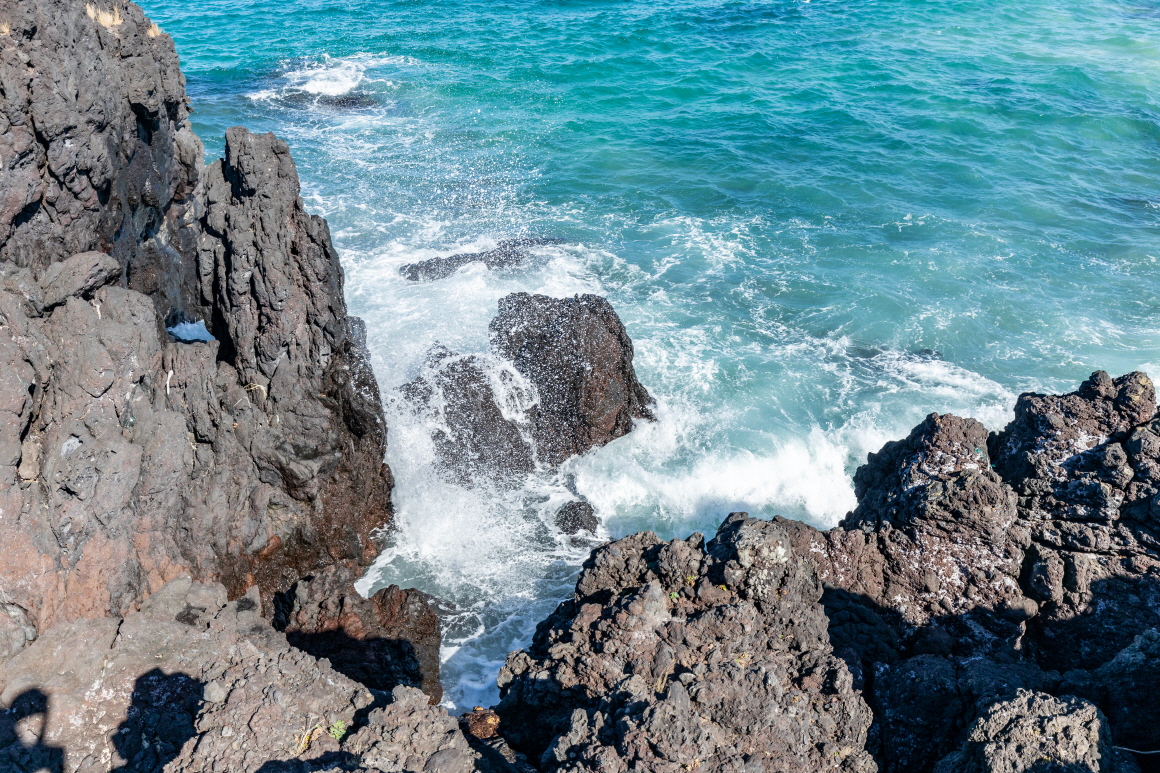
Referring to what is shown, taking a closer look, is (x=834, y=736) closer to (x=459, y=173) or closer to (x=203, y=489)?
(x=203, y=489)

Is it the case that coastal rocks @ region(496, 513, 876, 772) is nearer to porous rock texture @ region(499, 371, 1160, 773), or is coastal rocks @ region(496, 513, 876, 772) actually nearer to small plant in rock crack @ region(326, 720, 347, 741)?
porous rock texture @ region(499, 371, 1160, 773)

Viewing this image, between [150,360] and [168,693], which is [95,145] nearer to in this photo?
[150,360]

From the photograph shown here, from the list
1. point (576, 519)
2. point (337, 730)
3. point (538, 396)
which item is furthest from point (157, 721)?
point (538, 396)

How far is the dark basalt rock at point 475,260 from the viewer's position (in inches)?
973

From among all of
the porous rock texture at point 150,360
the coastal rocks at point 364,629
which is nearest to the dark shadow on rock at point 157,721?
the porous rock texture at point 150,360

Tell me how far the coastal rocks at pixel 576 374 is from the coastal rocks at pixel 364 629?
230 inches

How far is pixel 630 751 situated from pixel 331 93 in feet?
130

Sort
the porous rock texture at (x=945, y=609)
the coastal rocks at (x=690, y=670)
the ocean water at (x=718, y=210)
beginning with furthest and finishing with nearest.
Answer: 1. the ocean water at (x=718, y=210)
2. the porous rock texture at (x=945, y=609)
3. the coastal rocks at (x=690, y=670)

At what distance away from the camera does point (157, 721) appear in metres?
9.54

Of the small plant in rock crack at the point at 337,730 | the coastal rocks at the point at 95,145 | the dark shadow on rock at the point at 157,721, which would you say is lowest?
the dark shadow on rock at the point at 157,721

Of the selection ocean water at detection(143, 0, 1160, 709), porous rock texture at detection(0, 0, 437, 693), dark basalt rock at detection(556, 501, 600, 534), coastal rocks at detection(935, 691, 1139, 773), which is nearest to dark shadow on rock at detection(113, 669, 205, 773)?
porous rock texture at detection(0, 0, 437, 693)

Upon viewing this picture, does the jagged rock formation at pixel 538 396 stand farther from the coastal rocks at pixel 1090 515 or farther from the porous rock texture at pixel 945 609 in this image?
the coastal rocks at pixel 1090 515

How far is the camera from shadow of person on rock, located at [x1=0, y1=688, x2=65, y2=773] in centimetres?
900

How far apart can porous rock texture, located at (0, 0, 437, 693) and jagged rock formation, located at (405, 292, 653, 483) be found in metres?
2.40
